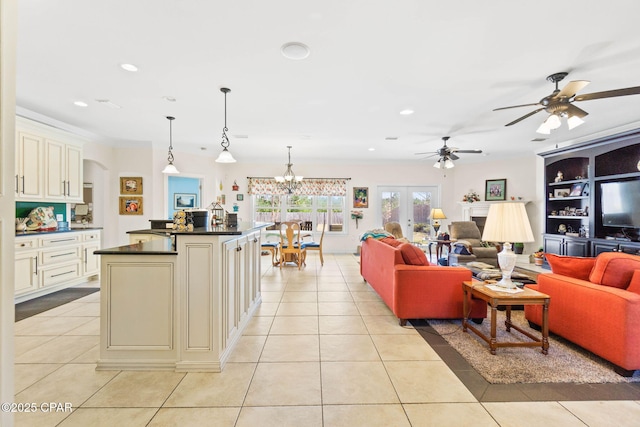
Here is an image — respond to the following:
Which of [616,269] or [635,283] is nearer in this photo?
[635,283]

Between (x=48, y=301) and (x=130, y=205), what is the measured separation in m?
2.43

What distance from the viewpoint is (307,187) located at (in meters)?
7.79

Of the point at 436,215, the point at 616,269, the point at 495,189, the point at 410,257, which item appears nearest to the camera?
the point at 616,269

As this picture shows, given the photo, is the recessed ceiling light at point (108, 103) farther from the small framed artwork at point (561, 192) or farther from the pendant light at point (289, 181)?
the small framed artwork at point (561, 192)

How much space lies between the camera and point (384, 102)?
12.0 feet

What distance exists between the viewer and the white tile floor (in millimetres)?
1676

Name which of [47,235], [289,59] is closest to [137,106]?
[47,235]

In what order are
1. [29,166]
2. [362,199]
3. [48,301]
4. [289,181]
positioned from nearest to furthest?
[48,301] → [29,166] → [289,181] → [362,199]

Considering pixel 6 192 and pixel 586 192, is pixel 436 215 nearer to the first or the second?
pixel 586 192

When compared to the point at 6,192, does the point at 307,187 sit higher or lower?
higher

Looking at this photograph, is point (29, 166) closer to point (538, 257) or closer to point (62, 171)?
point (62, 171)

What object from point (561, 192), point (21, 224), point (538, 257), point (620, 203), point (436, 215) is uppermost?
point (561, 192)

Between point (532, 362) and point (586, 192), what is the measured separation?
4764 millimetres

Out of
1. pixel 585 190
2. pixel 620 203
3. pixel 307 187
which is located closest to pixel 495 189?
pixel 585 190
